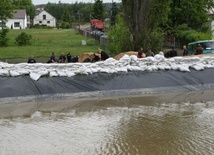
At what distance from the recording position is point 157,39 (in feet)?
81.4

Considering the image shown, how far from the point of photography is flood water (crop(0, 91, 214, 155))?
31.3ft

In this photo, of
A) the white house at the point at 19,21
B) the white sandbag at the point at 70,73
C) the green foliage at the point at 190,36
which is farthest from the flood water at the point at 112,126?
the white house at the point at 19,21

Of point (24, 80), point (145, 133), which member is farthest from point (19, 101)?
point (145, 133)

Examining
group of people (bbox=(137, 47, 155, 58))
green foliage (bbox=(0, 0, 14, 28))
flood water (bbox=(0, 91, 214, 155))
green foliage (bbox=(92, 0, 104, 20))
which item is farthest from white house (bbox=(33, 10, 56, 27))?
flood water (bbox=(0, 91, 214, 155))

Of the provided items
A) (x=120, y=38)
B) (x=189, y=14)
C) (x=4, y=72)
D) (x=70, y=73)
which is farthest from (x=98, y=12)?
(x=4, y=72)

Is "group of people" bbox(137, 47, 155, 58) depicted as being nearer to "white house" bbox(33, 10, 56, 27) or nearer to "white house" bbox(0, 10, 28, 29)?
"white house" bbox(0, 10, 28, 29)

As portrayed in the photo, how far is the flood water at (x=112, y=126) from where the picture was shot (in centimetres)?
954

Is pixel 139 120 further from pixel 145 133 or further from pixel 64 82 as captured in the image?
pixel 64 82

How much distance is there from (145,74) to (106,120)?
5.28 m

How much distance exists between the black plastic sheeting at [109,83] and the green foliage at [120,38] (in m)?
7.30

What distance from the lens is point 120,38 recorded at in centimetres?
2616

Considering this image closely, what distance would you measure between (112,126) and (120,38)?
1508 centimetres

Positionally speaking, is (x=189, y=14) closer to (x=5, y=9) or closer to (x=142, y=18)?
(x=142, y=18)

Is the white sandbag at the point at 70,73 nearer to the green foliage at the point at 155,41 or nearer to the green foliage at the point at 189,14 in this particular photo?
the green foliage at the point at 155,41
